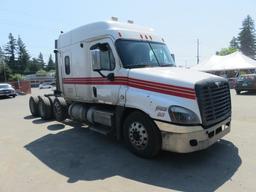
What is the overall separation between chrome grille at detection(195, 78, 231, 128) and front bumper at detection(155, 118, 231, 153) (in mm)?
195

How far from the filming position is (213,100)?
5.42 metres

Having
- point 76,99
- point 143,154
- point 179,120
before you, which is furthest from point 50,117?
point 179,120

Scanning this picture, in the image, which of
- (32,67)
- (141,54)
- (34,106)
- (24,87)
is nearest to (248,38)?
(24,87)

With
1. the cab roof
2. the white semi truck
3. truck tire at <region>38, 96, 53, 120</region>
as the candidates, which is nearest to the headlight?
the white semi truck

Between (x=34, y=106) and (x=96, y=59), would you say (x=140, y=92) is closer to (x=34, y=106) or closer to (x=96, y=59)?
(x=96, y=59)

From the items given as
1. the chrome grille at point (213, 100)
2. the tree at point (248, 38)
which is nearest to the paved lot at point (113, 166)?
the chrome grille at point (213, 100)

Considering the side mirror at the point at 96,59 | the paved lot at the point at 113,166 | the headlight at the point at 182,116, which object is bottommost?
the paved lot at the point at 113,166

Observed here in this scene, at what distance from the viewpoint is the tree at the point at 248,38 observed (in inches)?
3546

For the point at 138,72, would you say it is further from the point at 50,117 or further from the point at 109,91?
the point at 50,117

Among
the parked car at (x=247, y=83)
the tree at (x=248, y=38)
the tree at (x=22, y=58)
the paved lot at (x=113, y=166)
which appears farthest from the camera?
the tree at (x=22, y=58)

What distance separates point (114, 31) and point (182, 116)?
111 inches

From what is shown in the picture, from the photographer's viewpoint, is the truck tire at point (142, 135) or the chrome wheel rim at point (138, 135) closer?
the truck tire at point (142, 135)

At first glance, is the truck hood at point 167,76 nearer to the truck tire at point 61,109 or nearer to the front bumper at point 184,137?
the front bumper at point 184,137

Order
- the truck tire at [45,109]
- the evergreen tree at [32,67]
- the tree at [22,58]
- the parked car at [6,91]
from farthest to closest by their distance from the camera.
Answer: the evergreen tree at [32,67] < the tree at [22,58] < the parked car at [6,91] < the truck tire at [45,109]
